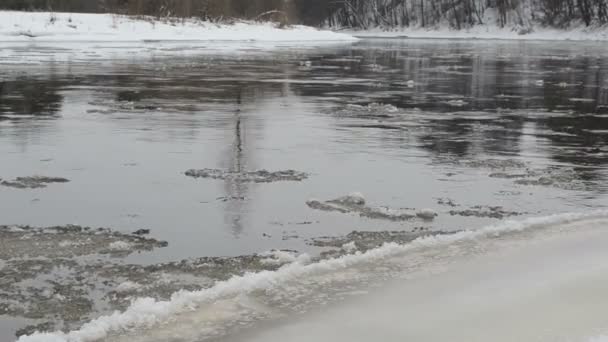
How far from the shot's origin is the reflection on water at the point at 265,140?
592cm

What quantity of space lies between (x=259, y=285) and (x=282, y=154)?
4.02m

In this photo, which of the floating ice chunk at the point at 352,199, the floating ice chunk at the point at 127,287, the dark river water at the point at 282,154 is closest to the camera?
the floating ice chunk at the point at 127,287

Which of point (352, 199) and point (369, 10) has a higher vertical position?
point (369, 10)

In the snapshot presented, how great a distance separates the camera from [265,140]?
8883 millimetres

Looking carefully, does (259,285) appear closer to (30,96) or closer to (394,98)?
(30,96)

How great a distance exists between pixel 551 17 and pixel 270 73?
2196 inches

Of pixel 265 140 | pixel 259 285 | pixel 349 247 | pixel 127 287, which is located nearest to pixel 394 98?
pixel 265 140

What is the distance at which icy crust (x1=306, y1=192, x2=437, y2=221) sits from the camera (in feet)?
18.9

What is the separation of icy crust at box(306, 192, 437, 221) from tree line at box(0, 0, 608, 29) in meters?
40.2

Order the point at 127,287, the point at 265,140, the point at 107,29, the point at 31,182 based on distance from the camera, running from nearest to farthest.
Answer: the point at 127,287 → the point at 31,182 → the point at 265,140 → the point at 107,29

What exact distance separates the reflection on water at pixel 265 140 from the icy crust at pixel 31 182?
0.18m

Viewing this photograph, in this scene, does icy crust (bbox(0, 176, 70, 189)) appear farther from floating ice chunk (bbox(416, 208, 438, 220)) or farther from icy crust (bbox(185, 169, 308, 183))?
floating ice chunk (bbox(416, 208, 438, 220))

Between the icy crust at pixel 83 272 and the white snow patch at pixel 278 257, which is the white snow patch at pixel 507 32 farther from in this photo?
the icy crust at pixel 83 272

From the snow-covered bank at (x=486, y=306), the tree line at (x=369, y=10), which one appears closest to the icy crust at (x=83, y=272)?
the snow-covered bank at (x=486, y=306)
